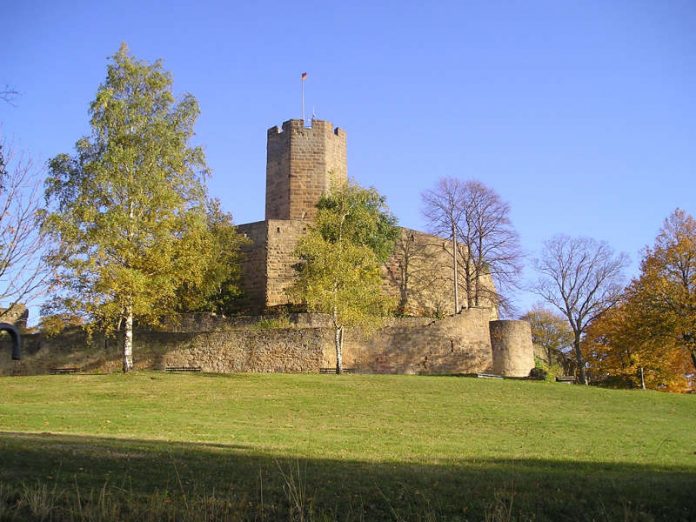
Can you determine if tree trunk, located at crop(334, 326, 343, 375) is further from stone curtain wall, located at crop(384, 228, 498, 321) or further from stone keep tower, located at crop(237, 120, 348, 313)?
stone curtain wall, located at crop(384, 228, 498, 321)

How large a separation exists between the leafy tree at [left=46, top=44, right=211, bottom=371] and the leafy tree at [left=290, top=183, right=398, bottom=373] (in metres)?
4.14

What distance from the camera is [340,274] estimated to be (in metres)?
27.1

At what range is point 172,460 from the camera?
29.5 feet

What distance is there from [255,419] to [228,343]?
1158 cm

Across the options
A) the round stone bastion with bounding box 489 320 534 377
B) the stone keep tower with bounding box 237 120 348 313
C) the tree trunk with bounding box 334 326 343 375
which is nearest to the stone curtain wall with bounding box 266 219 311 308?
the stone keep tower with bounding box 237 120 348 313

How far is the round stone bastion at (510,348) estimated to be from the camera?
31523 millimetres

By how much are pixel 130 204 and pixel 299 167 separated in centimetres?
1442

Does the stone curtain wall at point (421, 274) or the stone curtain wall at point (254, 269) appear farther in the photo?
the stone curtain wall at point (421, 274)

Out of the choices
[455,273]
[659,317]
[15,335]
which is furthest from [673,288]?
[15,335]

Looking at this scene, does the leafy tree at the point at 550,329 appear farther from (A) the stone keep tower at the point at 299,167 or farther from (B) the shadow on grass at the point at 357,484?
(B) the shadow on grass at the point at 357,484

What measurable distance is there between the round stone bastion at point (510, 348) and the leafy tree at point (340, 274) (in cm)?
600

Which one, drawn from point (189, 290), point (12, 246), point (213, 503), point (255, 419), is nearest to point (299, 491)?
point (213, 503)

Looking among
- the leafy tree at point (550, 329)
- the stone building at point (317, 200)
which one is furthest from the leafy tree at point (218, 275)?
the leafy tree at point (550, 329)

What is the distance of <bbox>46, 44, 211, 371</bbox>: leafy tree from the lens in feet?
77.4
